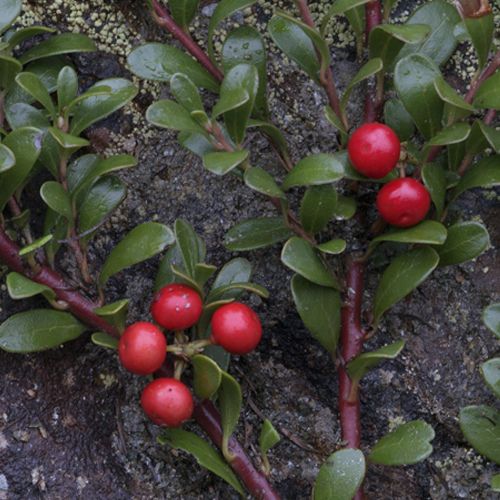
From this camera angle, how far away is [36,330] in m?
2.42

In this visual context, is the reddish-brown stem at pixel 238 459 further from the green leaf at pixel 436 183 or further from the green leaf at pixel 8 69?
the green leaf at pixel 8 69

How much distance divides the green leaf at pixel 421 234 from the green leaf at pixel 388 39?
1.56 ft

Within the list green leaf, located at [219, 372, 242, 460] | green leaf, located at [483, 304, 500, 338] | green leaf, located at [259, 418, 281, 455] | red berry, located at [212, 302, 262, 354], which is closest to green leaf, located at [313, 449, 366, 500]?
green leaf, located at [259, 418, 281, 455]

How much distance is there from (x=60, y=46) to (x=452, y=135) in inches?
43.8

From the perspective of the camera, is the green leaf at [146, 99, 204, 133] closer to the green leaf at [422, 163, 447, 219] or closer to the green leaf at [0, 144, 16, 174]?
the green leaf at [0, 144, 16, 174]

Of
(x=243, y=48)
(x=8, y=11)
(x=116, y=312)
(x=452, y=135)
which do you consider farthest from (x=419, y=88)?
(x=8, y=11)

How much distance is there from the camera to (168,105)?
7.53ft

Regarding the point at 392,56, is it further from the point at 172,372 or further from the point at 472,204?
the point at 172,372

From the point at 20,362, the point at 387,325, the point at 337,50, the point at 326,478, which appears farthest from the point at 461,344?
the point at 20,362

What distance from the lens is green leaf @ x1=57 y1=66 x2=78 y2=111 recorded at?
7.97 feet

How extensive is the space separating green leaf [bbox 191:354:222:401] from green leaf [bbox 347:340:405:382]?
0.37m

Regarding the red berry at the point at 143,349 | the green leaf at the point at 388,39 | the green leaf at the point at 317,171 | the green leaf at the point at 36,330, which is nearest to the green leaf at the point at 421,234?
the green leaf at the point at 317,171

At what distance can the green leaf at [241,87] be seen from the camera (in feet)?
7.63

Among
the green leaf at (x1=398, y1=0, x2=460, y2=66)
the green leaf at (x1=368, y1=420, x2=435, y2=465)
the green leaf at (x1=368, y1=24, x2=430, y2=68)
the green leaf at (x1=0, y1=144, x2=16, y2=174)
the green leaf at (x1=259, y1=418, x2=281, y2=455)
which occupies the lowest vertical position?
the green leaf at (x1=368, y1=420, x2=435, y2=465)
